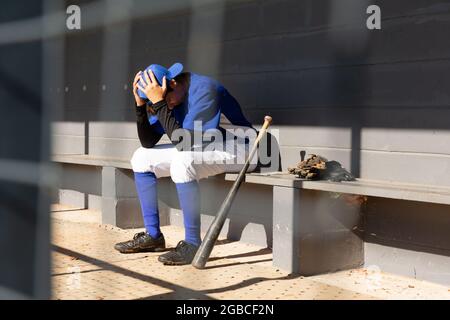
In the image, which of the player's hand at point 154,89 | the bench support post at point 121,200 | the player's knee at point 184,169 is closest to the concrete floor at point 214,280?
the player's knee at point 184,169

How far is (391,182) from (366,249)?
412 mm

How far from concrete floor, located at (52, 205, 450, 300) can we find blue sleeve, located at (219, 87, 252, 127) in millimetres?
786

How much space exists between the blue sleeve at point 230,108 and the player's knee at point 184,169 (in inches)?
12.9

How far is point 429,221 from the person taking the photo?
3.08m

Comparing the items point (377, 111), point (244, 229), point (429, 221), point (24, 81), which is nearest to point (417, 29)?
point (377, 111)

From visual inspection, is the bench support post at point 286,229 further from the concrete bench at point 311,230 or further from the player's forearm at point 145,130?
the player's forearm at point 145,130

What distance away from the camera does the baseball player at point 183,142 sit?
3461 mm

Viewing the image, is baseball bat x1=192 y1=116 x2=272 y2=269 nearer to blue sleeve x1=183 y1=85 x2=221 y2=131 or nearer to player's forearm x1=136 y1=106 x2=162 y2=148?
blue sleeve x1=183 y1=85 x2=221 y2=131

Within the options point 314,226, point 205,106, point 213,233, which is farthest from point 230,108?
point 314,226

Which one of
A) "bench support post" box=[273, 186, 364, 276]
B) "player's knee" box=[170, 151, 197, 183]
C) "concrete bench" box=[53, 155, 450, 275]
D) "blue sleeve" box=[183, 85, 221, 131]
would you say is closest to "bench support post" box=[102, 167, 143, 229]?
"player's knee" box=[170, 151, 197, 183]

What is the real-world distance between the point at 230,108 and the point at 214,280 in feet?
3.41

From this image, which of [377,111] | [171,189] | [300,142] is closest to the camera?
[377,111]

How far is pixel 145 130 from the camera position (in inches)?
148

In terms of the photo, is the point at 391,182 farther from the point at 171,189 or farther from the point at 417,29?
the point at 171,189
